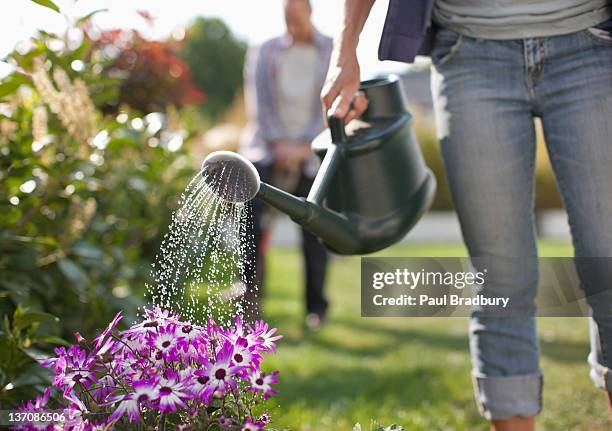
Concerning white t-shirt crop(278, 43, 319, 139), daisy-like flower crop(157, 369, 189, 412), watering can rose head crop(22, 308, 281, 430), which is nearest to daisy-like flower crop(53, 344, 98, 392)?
watering can rose head crop(22, 308, 281, 430)

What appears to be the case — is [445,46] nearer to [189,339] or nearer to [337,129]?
[337,129]

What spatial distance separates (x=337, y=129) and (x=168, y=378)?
709mm

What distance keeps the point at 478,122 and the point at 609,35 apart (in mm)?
313

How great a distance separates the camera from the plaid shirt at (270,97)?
390 centimetres

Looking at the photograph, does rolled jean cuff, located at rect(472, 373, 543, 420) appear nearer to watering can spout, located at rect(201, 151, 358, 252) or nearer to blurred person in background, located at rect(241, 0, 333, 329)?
watering can spout, located at rect(201, 151, 358, 252)

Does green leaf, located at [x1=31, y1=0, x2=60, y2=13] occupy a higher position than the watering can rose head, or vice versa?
green leaf, located at [x1=31, y1=0, x2=60, y2=13]

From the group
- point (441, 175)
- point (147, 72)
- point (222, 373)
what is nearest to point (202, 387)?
point (222, 373)

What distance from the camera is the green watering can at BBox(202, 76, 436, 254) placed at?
5.16ft

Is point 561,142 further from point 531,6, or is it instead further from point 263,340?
point 263,340

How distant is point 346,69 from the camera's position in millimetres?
1645

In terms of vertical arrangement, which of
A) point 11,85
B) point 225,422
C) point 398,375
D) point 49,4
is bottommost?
point 398,375

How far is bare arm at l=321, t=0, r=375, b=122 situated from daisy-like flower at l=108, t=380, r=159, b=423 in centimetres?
75

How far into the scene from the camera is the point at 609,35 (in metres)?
1.61

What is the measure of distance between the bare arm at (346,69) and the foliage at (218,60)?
3654 cm
